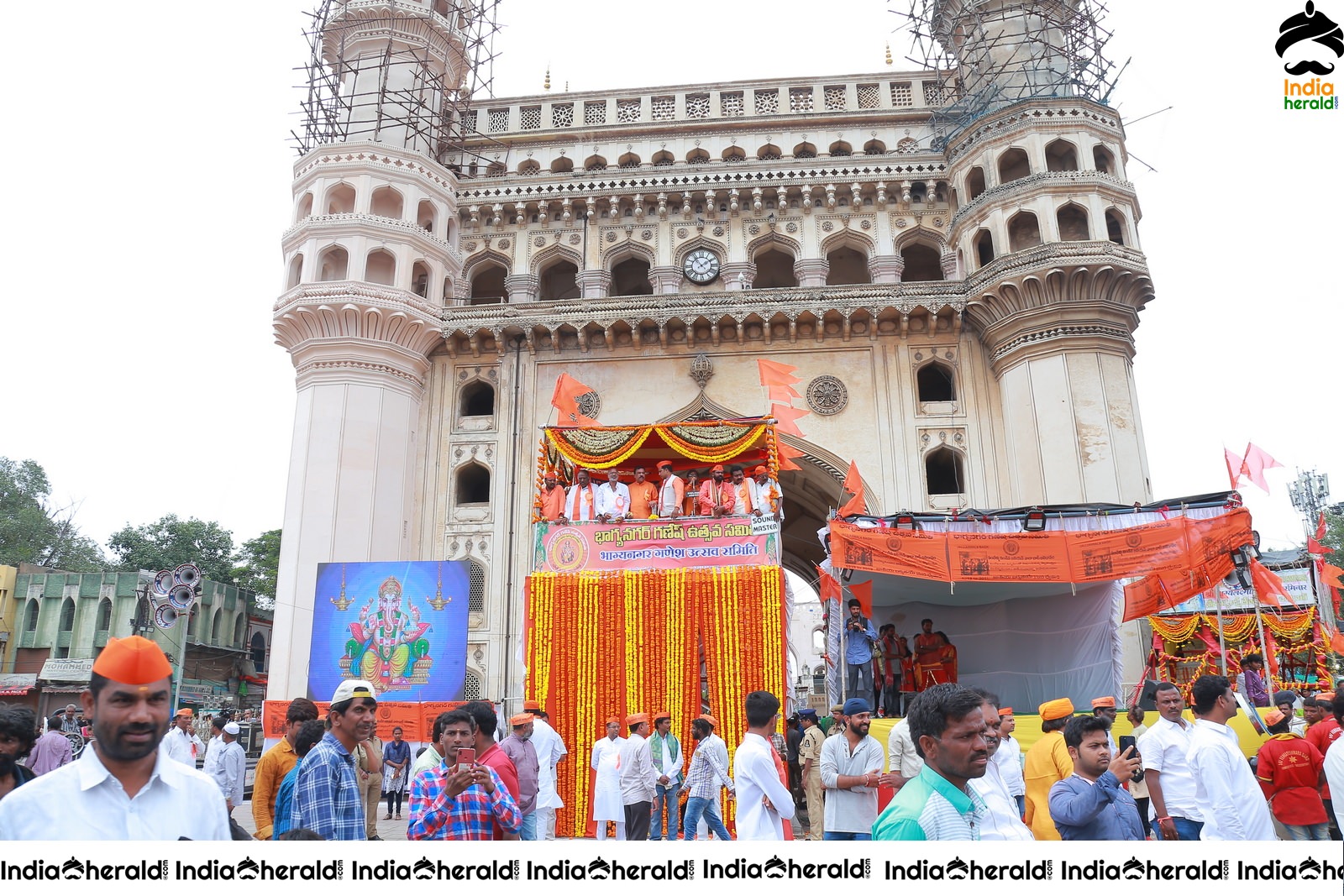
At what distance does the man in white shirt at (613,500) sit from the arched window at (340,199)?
10700 mm

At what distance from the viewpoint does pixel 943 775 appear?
3.08m

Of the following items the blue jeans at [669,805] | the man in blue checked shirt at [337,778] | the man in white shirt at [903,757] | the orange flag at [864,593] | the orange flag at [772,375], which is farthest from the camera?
the orange flag at [772,375]

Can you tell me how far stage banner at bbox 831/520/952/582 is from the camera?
535 inches

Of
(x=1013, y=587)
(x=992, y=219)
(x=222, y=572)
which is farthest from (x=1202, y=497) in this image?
(x=222, y=572)

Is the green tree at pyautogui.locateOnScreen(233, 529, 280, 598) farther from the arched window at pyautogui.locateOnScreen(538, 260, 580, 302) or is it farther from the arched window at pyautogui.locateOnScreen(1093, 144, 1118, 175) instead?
the arched window at pyautogui.locateOnScreen(1093, 144, 1118, 175)

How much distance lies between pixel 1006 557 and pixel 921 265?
39.1ft

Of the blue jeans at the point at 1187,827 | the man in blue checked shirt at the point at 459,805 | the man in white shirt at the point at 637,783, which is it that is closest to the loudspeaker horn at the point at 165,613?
the man in white shirt at the point at 637,783

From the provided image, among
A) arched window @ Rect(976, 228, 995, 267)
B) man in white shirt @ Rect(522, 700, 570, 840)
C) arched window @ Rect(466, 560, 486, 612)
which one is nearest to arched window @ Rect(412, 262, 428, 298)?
arched window @ Rect(466, 560, 486, 612)

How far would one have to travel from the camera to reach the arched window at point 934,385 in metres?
21.3

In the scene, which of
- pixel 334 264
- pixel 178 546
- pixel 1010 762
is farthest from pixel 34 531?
pixel 1010 762

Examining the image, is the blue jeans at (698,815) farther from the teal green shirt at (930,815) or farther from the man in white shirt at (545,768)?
the teal green shirt at (930,815)

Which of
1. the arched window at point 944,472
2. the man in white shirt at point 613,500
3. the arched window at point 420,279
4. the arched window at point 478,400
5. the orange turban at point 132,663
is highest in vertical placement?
the arched window at point 420,279

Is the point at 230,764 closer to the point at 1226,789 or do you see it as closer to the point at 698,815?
the point at 698,815

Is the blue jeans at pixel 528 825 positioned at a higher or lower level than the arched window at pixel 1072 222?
lower
